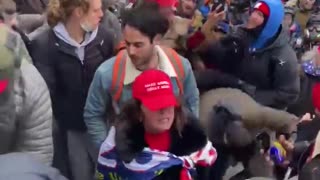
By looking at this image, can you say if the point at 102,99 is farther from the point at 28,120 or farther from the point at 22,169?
the point at 22,169

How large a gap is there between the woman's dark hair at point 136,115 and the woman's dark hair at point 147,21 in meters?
0.47

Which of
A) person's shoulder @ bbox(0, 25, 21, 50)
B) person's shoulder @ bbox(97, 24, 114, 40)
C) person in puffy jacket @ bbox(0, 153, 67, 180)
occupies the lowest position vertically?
person's shoulder @ bbox(97, 24, 114, 40)

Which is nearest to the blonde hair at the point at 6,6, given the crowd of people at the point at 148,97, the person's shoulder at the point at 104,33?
the crowd of people at the point at 148,97

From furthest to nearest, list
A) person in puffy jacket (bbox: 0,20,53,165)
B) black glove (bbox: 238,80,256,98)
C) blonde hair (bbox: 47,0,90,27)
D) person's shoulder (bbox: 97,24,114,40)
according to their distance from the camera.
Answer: black glove (bbox: 238,80,256,98) < person's shoulder (bbox: 97,24,114,40) < blonde hair (bbox: 47,0,90,27) < person in puffy jacket (bbox: 0,20,53,165)

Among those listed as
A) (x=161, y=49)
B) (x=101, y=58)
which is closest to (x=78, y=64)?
(x=101, y=58)

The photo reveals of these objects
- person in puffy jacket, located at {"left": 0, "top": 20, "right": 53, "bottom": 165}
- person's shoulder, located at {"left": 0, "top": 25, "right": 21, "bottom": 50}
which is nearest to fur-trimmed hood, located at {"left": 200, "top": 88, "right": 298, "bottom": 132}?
person in puffy jacket, located at {"left": 0, "top": 20, "right": 53, "bottom": 165}

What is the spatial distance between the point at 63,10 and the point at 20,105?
138 cm

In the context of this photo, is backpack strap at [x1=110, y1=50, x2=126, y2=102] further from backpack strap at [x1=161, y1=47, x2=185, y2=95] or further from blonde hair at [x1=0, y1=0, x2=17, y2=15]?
blonde hair at [x1=0, y1=0, x2=17, y2=15]

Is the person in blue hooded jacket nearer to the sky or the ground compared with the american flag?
nearer to the ground

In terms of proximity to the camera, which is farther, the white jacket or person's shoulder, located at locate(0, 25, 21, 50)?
the white jacket

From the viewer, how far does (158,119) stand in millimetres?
3451

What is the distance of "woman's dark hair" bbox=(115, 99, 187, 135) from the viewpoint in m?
3.53

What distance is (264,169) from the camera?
411 cm

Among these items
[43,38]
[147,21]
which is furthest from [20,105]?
[43,38]
